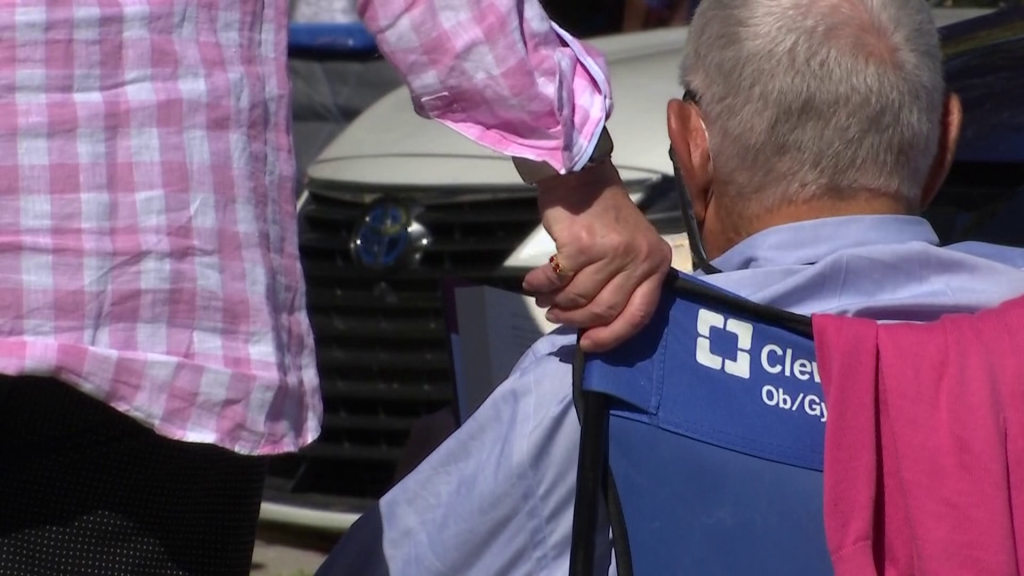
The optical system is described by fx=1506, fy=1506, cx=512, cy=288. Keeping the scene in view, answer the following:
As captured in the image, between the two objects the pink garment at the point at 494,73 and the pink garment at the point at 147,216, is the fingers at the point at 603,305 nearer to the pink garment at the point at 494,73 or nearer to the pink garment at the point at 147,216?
the pink garment at the point at 494,73

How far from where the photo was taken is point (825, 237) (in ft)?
5.55

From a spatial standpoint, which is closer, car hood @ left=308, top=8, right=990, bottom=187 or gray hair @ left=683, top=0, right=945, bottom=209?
gray hair @ left=683, top=0, right=945, bottom=209

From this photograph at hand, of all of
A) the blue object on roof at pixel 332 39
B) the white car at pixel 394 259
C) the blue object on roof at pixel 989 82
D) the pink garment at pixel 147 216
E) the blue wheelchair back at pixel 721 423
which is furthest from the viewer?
the blue object on roof at pixel 332 39

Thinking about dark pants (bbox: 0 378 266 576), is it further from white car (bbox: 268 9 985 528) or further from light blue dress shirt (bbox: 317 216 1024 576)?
white car (bbox: 268 9 985 528)

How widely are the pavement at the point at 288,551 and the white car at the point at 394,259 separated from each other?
6.4 inches

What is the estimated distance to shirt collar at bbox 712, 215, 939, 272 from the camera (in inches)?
66.6

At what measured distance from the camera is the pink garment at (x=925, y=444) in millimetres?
1474

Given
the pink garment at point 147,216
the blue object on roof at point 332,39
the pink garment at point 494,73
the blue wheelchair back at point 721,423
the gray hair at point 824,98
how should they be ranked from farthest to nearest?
the blue object on roof at point 332,39 < the gray hair at point 824,98 < the blue wheelchair back at point 721,423 < the pink garment at point 494,73 < the pink garment at point 147,216

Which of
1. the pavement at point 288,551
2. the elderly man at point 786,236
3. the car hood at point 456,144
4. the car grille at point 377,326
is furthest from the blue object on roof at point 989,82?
the pavement at point 288,551

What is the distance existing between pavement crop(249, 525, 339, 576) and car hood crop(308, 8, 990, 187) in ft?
2.92

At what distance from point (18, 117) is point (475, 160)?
216cm

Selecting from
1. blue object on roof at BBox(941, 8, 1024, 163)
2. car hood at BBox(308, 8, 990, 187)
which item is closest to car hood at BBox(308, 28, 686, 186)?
car hood at BBox(308, 8, 990, 187)

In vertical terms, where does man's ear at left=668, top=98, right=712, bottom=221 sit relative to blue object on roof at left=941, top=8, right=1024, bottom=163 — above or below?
above

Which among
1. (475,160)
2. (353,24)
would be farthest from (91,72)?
(353,24)
